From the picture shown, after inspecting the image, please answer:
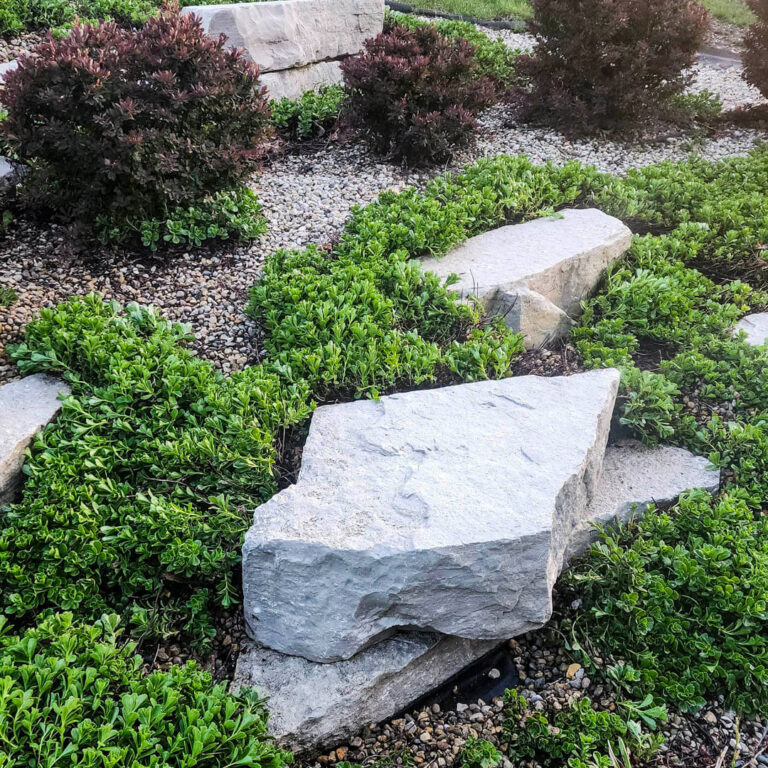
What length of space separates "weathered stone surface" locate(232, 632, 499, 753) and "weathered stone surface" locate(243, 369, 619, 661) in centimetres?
9

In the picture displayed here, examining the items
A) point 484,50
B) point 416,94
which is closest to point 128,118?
point 416,94

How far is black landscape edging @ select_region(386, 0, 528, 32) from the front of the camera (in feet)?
39.5

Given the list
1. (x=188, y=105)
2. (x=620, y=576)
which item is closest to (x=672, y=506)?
(x=620, y=576)

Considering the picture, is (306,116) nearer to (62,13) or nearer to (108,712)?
(62,13)

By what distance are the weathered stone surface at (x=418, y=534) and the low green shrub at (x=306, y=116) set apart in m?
4.76

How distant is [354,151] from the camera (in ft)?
22.9

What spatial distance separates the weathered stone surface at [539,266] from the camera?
4.68 meters

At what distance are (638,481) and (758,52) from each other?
23.5 feet

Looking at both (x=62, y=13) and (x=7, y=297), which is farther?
(x=62, y=13)

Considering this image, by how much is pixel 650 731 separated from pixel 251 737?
1756mm

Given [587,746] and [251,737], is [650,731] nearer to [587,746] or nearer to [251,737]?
[587,746]

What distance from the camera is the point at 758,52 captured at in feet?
27.1

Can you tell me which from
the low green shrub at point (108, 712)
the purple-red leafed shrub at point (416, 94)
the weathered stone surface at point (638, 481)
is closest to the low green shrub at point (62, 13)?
the purple-red leafed shrub at point (416, 94)

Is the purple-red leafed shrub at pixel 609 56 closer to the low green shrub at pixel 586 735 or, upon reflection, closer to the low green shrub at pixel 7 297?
the low green shrub at pixel 7 297
